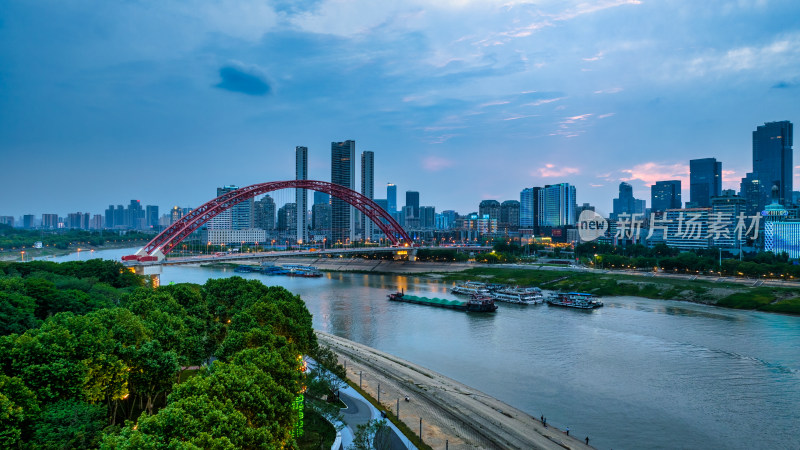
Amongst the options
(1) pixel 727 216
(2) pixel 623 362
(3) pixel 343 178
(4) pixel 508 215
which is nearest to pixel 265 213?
(3) pixel 343 178

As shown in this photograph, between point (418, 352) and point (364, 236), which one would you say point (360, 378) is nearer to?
point (418, 352)

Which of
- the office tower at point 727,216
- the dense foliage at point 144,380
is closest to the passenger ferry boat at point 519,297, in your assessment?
the dense foliage at point 144,380

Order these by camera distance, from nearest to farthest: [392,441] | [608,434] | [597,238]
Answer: [392,441]
[608,434]
[597,238]

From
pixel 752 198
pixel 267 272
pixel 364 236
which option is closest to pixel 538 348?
pixel 267 272

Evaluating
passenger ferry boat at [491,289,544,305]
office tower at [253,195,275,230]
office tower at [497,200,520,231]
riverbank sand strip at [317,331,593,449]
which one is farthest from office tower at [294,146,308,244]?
riverbank sand strip at [317,331,593,449]

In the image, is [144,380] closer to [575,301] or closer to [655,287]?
[575,301]

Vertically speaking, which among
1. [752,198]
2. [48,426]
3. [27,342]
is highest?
[752,198]
